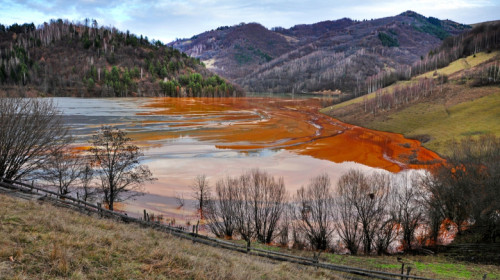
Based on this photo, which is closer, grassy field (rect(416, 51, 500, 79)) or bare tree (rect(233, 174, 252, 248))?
bare tree (rect(233, 174, 252, 248))

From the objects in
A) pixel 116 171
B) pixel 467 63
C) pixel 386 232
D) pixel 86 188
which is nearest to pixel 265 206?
pixel 386 232

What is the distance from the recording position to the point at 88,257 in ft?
35.7

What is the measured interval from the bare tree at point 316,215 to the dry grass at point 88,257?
17.5 m

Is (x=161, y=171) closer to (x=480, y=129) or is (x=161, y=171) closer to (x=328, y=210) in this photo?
(x=328, y=210)

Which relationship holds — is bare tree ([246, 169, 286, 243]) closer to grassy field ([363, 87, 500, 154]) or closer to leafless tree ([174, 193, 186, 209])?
leafless tree ([174, 193, 186, 209])

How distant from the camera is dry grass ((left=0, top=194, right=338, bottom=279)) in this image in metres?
9.62

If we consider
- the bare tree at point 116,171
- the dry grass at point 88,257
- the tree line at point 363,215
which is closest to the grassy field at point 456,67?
the tree line at point 363,215

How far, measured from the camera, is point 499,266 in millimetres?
25562

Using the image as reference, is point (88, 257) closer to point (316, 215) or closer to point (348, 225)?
point (316, 215)

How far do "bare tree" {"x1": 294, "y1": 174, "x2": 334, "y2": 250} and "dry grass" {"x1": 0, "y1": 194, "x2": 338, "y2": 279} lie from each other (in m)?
17.5

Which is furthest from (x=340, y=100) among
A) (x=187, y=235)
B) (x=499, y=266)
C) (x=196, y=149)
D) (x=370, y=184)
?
(x=187, y=235)

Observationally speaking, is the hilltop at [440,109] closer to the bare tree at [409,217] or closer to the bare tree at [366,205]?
the bare tree at [409,217]

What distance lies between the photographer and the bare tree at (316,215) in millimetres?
32000

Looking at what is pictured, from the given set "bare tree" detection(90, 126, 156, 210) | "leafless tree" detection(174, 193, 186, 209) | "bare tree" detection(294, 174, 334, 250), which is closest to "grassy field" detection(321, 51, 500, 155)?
"bare tree" detection(294, 174, 334, 250)
